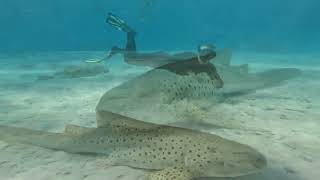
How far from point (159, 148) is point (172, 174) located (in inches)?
21.1

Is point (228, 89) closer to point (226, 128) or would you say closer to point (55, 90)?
point (226, 128)

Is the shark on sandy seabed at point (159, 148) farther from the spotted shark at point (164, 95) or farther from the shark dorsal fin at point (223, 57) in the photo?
the shark dorsal fin at point (223, 57)

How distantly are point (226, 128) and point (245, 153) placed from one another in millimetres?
1824

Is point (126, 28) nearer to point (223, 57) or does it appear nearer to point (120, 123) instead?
point (223, 57)

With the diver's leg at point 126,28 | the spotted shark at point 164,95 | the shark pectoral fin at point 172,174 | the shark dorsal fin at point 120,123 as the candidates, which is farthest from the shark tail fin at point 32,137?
the diver's leg at point 126,28

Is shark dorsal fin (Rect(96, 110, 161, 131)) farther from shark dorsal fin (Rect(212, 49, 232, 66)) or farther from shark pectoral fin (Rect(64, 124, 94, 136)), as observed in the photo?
shark dorsal fin (Rect(212, 49, 232, 66))

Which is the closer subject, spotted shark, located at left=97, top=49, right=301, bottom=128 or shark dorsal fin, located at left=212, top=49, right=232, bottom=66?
spotted shark, located at left=97, top=49, right=301, bottom=128

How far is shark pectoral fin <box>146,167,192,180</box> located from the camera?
3.33 metres

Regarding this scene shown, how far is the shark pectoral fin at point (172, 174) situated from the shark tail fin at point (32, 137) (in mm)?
1590

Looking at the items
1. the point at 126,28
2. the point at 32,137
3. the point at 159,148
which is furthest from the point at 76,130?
the point at 126,28

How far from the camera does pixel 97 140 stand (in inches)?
170

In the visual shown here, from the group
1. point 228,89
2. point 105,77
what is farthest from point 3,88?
point 228,89

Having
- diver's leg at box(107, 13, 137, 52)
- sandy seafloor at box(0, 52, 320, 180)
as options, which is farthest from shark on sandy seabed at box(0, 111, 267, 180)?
diver's leg at box(107, 13, 137, 52)

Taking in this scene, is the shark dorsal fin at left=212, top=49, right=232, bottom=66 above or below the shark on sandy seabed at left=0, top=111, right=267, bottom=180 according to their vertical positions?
above
